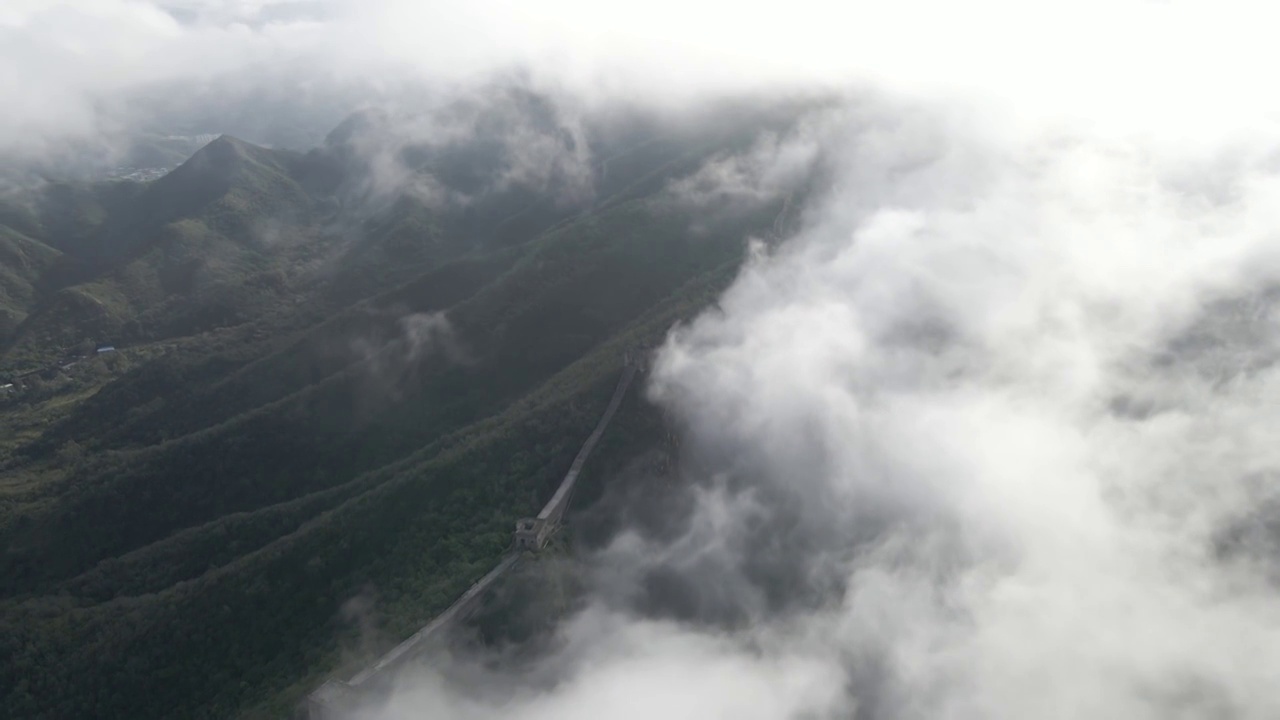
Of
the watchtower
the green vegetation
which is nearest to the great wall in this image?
the watchtower

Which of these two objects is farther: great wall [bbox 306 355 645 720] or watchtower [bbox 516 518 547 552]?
watchtower [bbox 516 518 547 552]

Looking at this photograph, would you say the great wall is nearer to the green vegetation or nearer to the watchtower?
the watchtower

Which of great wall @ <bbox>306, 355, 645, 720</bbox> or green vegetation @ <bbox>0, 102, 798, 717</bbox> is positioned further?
green vegetation @ <bbox>0, 102, 798, 717</bbox>

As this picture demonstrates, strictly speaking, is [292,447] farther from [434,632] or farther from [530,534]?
[434,632]

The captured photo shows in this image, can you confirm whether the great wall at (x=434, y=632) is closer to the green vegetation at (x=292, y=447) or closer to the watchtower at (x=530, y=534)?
the watchtower at (x=530, y=534)

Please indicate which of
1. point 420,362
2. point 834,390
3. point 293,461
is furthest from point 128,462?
point 834,390

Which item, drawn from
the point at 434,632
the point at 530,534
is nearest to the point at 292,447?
the point at 530,534
